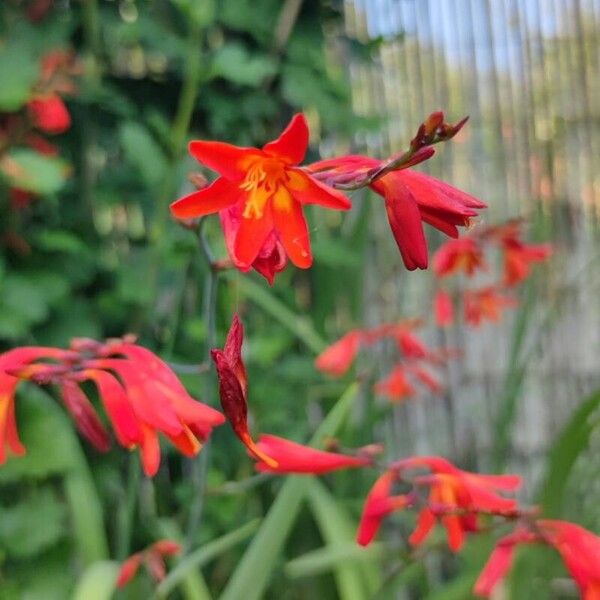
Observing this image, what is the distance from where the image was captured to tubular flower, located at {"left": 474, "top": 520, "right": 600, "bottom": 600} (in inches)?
20.3

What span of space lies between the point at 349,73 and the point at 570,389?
830mm

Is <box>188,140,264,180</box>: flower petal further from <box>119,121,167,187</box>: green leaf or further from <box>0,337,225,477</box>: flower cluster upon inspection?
<box>119,121,167,187</box>: green leaf

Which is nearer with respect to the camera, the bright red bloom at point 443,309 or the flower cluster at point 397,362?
the flower cluster at point 397,362

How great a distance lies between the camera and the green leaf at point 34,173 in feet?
3.80

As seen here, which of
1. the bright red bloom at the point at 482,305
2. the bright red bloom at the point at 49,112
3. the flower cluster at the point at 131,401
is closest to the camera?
the flower cluster at the point at 131,401

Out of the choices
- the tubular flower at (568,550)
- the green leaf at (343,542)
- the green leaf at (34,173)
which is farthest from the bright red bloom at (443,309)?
the tubular flower at (568,550)

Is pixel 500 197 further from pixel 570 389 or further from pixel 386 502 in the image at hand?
pixel 386 502

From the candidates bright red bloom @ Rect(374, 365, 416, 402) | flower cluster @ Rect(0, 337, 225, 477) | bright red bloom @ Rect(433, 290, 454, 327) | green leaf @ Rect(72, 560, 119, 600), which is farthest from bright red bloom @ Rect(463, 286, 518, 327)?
flower cluster @ Rect(0, 337, 225, 477)

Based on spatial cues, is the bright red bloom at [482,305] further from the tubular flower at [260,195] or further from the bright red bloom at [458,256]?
the tubular flower at [260,195]

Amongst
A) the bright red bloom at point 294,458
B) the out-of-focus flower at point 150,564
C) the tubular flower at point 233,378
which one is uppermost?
the tubular flower at point 233,378

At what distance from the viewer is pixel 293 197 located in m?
0.46

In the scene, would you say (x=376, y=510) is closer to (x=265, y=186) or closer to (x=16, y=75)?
(x=265, y=186)

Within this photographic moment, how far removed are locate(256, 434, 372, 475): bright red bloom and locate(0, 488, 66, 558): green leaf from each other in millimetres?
716

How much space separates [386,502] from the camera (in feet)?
1.91
